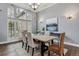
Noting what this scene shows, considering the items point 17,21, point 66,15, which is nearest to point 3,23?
point 17,21

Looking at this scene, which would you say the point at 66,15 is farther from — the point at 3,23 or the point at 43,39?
the point at 3,23

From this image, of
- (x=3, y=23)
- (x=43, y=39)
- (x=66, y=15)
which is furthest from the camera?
(x=43, y=39)

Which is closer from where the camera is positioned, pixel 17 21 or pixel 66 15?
pixel 17 21

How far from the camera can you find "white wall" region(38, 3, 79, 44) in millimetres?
2184

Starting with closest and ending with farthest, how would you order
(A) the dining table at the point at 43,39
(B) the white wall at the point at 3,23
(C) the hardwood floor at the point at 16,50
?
(B) the white wall at the point at 3,23 → (C) the hardwood floor at the point at 16,50 → (A) the dining table at the point at 43,39

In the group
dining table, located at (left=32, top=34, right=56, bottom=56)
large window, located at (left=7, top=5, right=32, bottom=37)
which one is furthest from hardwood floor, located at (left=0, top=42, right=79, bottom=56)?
large window, located at (left=7, top=5, right=32, bottom=37)

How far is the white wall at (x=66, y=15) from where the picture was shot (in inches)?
86.0

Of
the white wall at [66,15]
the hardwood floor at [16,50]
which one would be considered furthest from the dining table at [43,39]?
the white wall at [66,15]

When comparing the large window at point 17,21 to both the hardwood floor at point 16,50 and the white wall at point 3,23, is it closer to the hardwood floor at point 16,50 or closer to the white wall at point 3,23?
the white wall at point 3,23

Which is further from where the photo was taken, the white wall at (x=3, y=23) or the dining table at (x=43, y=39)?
the dining table at (x=43, y=39)

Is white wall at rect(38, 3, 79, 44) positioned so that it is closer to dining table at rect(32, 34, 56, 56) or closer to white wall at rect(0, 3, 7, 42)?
Answer: dining table at rect(32, 34, 56, 56)

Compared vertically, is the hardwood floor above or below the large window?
below

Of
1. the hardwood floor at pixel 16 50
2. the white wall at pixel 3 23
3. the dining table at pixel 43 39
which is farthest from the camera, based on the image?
the dining table at pixel 43 39

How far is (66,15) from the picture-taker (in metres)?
2.30
